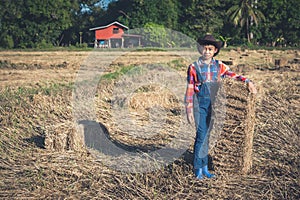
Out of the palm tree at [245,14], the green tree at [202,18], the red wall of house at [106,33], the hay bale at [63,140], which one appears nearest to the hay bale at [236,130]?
the hay bale at [63,140]

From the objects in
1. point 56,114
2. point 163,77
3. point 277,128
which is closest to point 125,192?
point 277,128

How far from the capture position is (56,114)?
689cm

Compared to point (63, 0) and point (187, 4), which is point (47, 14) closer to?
point (63, 0)

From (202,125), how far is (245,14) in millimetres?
44001

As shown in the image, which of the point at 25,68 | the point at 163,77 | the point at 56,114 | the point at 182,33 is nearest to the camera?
the point at 56,114

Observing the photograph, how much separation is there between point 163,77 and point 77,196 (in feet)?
25.7

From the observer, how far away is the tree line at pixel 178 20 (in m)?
46.6

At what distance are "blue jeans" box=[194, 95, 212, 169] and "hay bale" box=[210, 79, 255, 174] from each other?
199 millimetres

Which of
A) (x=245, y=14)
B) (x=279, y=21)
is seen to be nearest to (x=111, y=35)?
(x=245, y=14)

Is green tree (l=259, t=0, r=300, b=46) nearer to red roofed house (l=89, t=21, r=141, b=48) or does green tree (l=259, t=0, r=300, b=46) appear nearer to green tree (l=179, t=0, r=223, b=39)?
green tree (l=179, t=0, r=223, b=39)

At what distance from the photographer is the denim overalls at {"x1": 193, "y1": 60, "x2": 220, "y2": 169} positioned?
390 centimetres

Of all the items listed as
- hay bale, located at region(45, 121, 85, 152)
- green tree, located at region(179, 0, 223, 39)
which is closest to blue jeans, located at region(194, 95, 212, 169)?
hay bale, located at region(45, 121, 85, 152)

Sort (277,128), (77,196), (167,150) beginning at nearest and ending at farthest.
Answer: (77,196)
(167,150)
(277,128)

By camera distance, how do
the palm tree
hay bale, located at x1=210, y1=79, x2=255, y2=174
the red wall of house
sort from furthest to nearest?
the red wall of house → the palm tree → hay bale, located at x1=210, y1=79, x2=255, y2=174
